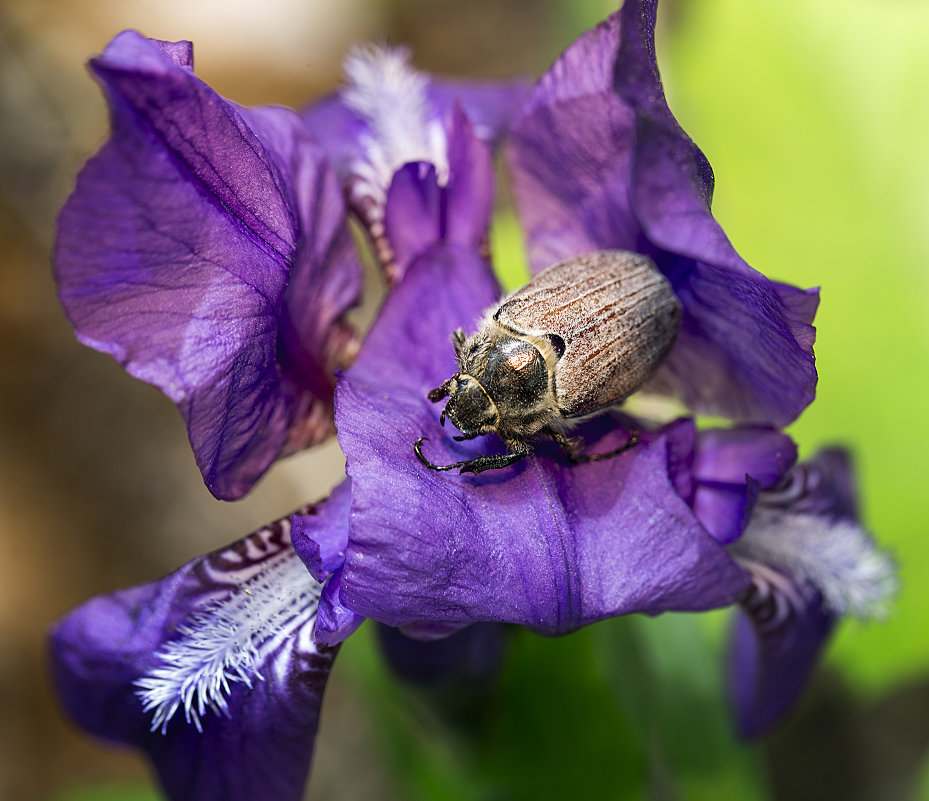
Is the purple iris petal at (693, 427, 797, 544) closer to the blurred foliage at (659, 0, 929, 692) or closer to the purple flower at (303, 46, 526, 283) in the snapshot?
the purple flower at (303, 46, 526, 283)

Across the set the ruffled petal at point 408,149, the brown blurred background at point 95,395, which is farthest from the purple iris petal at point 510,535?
the brown blurred background at point 95,395

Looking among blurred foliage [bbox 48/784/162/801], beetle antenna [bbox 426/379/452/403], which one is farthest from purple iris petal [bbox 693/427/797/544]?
blurred foliage [bbox 48/784/162/801]

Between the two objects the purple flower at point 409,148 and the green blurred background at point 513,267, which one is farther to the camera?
the green blurred background at point 513,267

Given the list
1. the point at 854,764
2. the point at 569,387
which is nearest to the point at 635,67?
the point at 569,387

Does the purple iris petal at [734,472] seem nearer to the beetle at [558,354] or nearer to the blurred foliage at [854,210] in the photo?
the beetle at [558,354]

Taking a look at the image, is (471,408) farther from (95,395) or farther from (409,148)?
(95,395)

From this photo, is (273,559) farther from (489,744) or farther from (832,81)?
(832,81)

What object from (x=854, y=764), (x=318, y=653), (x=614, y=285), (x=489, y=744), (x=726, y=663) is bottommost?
(x=854, y=764)
